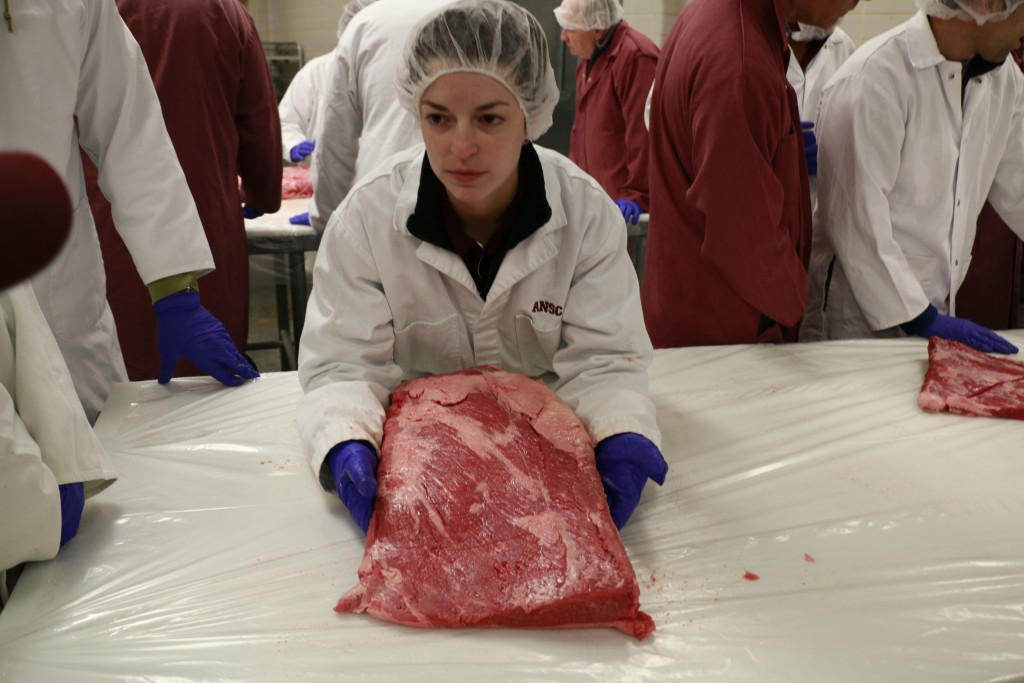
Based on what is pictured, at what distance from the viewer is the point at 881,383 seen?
2020mm

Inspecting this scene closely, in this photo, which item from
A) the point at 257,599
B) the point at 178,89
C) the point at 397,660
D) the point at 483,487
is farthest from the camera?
the point at 178,89

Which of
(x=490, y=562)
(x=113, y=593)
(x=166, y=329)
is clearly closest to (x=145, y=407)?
(x=166, y=329)

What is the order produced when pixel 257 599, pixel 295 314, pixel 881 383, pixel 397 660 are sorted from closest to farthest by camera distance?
pixel 397 660 < pixel 257 599 < pixel 881 383 < pixel 295 314

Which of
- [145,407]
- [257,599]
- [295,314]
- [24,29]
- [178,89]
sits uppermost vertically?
[24,29]

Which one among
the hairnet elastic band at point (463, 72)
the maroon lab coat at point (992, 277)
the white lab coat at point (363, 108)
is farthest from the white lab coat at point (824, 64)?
the hairnet elastic band at point (463, 72)

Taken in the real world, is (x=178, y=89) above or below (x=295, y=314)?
above

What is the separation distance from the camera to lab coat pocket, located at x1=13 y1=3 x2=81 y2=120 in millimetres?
1617

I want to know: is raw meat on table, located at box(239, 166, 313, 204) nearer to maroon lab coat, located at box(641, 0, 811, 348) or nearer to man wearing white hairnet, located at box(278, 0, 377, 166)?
man wearing white hairnet, located at box(278, 0, 377, 166)

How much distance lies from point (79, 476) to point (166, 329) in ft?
2.07

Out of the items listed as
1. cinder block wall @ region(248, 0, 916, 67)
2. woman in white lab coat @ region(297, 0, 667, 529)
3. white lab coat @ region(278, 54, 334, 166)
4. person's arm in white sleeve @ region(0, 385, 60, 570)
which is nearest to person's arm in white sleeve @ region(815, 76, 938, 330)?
woman in white lab coat @ region(297, 0, 667, 529)

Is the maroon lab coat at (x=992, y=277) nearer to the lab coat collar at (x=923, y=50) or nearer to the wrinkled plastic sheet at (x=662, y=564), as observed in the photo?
the lab coat collar at (x=923, y=50)

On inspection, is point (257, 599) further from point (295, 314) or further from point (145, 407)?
point (295, 314)

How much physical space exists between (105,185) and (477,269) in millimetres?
895

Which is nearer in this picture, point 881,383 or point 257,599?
point 257,599
